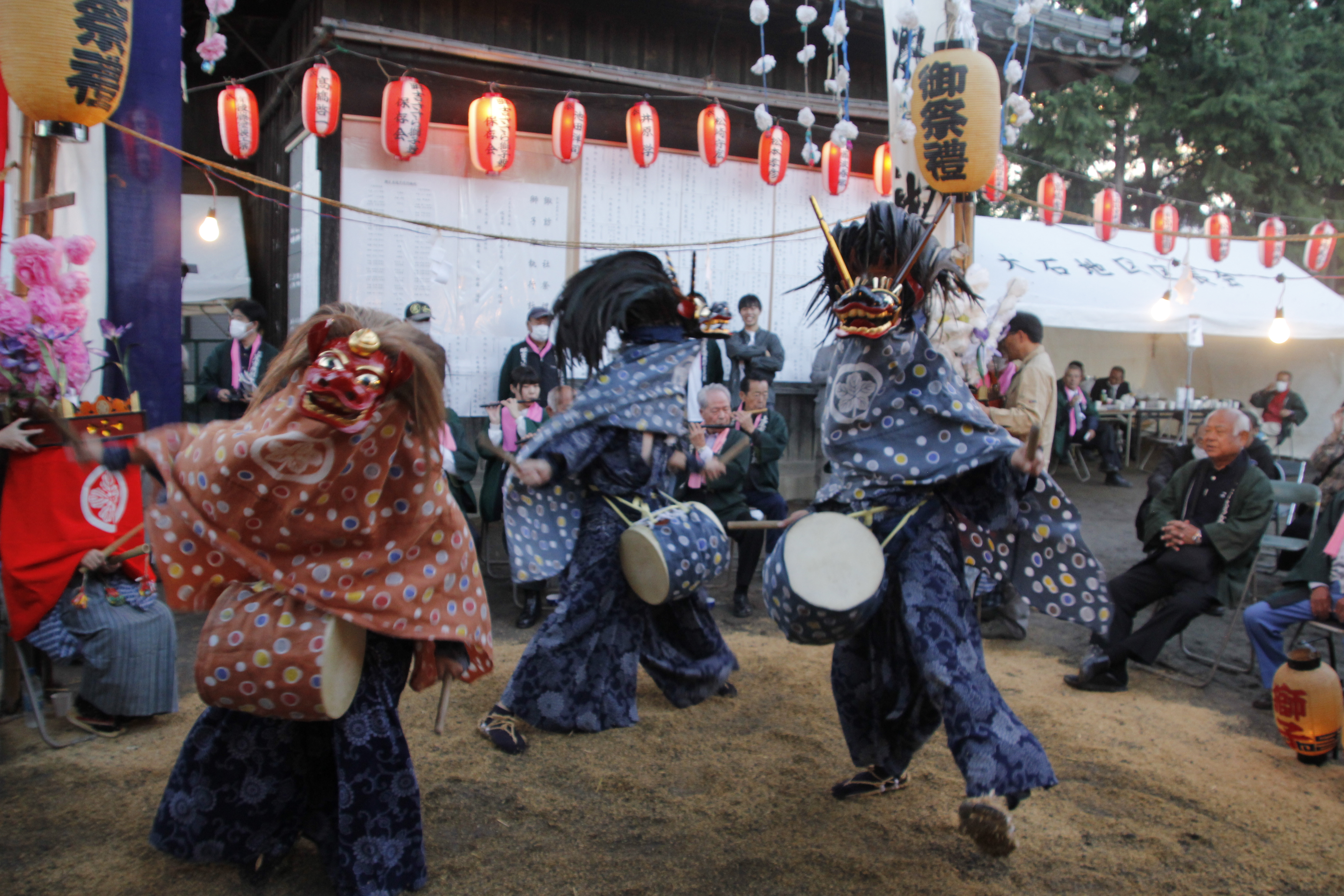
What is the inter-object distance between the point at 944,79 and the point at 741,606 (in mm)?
3738

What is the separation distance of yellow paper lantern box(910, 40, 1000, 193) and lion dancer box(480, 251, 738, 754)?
3010mm

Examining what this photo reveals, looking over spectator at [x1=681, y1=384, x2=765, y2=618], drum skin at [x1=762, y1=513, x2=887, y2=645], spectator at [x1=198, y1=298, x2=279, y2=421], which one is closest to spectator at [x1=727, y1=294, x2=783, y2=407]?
spectator at [x1=681, y1=384, x2=765, y2=618]

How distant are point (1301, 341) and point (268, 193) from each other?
14.7 meters

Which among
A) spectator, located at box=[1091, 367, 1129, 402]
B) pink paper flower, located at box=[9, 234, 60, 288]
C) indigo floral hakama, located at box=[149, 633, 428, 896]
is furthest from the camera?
spectator, located at box=[1091, 367, 1129, 402]

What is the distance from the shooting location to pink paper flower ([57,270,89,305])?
352cm

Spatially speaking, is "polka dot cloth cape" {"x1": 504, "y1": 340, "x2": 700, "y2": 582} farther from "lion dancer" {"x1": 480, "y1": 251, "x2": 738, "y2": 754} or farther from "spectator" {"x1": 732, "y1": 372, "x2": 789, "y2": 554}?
"spectator" {"x1": 732, "y1": 372, "x2": 789, "y2": 554}

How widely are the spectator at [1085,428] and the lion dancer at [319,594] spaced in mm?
10020

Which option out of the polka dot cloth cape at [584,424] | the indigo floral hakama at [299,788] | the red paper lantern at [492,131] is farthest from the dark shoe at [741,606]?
the red paper lantern at [492,131]

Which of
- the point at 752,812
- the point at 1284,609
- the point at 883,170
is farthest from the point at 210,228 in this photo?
the point at 1284,609

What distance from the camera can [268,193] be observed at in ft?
32.7

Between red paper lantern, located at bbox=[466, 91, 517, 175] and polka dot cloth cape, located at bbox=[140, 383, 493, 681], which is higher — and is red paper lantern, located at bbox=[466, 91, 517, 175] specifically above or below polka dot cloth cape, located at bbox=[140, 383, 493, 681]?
above

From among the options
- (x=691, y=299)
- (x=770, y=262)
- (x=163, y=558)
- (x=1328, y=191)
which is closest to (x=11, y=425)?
(x=163, y=558)

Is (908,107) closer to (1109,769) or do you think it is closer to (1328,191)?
(1109,769)

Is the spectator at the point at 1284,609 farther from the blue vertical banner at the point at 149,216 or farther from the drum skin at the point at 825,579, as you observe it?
the blue vertical banner at the point at 149,216
